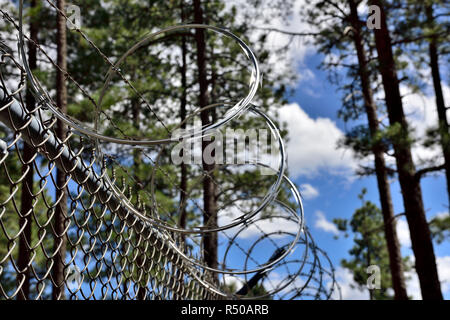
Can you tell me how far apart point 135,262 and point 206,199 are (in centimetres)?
610

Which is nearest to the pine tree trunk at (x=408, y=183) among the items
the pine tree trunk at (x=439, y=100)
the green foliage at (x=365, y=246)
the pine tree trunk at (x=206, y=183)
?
the pine tree trunk at (x=439, y=100)

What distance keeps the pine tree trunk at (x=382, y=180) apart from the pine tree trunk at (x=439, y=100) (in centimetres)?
100

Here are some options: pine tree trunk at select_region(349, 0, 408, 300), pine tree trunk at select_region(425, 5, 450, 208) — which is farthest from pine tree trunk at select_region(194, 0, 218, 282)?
pine tree trunk at select_region(425, 5, 450, 208)

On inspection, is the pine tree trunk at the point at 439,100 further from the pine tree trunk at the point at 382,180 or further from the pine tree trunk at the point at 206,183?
the pine tree trunk at the point at 206,183

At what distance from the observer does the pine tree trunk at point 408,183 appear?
22.1 feet

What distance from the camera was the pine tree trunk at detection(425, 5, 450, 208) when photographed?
6.78 meters

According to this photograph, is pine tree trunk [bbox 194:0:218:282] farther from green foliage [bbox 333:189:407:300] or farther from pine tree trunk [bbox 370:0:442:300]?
green foliage [bbox 333:189:407:300]

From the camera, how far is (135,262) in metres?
1.98

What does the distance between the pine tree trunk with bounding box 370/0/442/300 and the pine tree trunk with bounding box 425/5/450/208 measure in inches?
20.0

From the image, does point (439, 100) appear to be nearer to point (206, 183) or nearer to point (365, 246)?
point (206, 183)

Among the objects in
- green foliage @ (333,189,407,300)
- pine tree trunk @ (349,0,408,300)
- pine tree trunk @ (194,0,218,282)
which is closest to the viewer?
pine tree trunk @ (194,0,218,282)

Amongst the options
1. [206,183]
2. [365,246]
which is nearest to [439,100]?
[206,183]

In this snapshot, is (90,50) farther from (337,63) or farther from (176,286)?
(176,286)

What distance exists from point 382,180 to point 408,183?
185 cm
